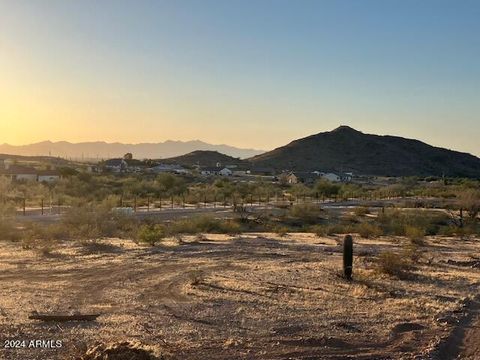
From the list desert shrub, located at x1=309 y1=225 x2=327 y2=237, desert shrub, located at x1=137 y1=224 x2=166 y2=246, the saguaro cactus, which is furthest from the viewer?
desert shrub, located at x1=309 y1=225 x2=327 y2=237

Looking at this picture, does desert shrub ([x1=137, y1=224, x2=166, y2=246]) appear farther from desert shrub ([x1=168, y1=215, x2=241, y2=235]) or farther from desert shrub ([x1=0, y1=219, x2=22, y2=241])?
desert shrub ([x1=168, y1=215, x2=241, y2=235])

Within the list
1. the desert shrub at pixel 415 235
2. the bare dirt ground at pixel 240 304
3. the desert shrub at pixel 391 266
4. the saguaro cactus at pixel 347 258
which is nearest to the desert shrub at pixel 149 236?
the bare dirt ground at pixel 240 304

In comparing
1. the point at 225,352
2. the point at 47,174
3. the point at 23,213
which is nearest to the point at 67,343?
the point at 225,352

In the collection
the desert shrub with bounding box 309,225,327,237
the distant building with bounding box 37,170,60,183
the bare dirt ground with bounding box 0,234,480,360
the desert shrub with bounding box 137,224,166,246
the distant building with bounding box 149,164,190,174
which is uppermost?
the distant building with bounding box 149,164,190,174

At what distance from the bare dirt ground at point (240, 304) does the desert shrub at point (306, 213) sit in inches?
907

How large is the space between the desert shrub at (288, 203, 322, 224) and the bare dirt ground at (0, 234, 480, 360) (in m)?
23.0

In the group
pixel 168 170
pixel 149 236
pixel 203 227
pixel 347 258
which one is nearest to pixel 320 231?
pixel 203 227

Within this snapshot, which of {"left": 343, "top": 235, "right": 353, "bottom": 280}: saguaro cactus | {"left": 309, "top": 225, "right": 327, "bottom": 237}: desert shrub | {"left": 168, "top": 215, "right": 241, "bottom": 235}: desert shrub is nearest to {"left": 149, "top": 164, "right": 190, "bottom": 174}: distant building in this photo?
{"left": 168, "top": 215, "right": 241, "bottom": 235}: desert shrub

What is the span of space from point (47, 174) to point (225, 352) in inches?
3759

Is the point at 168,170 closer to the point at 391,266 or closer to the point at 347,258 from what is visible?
the point at 391,266

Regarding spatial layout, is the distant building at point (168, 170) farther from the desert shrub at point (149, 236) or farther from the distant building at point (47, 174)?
the desert shrub at point (149, 236)

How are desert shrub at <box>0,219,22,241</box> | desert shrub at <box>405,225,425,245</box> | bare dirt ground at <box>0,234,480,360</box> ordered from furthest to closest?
desert shrub at <box>405,225,425,245</box>
desert shrub at <box>0,219,22,241</box>
bare dirt ground at <box>0,234,480,360</box>

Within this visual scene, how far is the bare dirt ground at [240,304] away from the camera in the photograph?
11.5m

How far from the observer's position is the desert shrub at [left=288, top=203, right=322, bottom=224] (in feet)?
160
